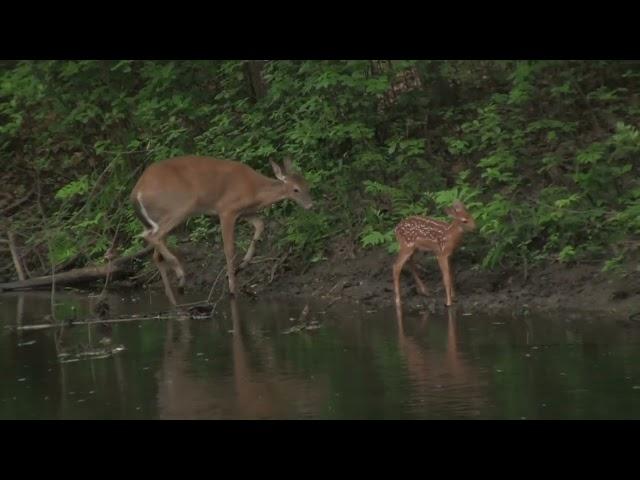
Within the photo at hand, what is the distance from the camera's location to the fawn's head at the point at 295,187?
16594mm

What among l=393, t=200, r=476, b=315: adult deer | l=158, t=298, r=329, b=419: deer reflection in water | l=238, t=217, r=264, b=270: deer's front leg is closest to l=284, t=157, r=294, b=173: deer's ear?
l=238, t=217, r=264, b=270: deer's front leg

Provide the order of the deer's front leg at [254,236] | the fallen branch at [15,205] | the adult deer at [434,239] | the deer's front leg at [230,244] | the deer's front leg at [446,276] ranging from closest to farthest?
1. the deer's front leg at [446,276]
2. the adult deer at [434,239]
3. the deer's front leg at [230,244]
4. the deer's front leg at [254,236]
5. the fallen branch at [15,205]

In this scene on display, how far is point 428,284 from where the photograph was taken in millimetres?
14500

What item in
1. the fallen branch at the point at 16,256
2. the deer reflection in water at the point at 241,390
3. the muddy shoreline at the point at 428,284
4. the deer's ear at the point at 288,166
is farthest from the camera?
the fallen branch at the point at 16,256

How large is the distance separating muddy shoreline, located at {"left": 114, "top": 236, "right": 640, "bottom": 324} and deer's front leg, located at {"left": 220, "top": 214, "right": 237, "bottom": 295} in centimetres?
16

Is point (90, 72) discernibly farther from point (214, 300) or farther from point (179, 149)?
point (214, 300)

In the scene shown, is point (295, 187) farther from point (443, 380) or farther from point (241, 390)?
point (443, 380)

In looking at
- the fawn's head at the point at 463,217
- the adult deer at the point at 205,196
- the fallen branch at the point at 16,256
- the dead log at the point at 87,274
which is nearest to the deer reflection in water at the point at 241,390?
the fawn's head at the point at 463,217

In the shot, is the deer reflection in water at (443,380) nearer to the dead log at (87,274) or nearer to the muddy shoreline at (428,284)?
the muddy shoreline at (428,284)

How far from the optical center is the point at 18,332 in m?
13.7

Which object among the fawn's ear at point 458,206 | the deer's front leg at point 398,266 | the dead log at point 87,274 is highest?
the fawn's ear at point 458,206

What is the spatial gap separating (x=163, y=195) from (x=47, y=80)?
6.71 metres

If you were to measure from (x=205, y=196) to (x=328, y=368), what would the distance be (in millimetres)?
6220
